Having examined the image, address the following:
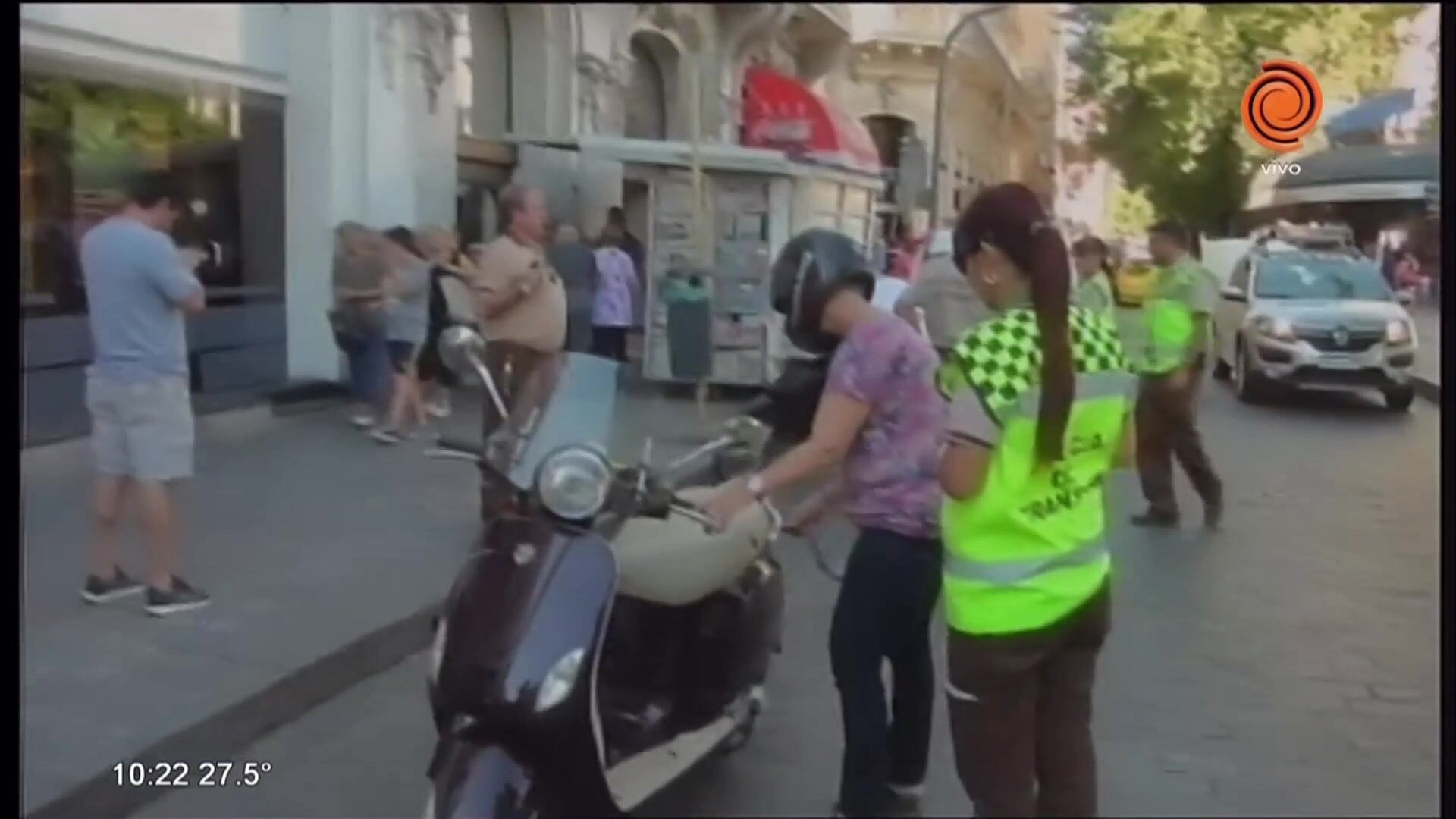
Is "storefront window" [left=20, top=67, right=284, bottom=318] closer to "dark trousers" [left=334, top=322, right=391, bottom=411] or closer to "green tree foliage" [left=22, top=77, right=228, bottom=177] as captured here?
"green tree foliage" [left=22, top=77, right=228, bottom=177]

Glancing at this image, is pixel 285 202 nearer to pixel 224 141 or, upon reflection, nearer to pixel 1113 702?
pixel 224 141

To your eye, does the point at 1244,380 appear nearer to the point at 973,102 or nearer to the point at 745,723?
the point at 973,102

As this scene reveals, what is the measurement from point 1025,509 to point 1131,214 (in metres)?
0.57

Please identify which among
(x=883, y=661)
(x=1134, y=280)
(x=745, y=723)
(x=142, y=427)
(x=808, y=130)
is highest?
(x=808, y=130)

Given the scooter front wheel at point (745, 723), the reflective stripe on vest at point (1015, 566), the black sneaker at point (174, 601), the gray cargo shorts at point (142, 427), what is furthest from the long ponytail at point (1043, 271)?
the black sneaker at point (174, 601)

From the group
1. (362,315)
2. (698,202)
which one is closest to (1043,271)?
(698,202)

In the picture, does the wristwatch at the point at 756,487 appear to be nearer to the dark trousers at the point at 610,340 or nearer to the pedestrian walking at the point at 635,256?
the dark trousers at the point at 610,340

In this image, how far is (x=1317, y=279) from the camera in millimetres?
3330

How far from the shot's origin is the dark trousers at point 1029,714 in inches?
126

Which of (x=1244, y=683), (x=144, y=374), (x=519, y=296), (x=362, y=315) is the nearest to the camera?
(x=1244, y=683)

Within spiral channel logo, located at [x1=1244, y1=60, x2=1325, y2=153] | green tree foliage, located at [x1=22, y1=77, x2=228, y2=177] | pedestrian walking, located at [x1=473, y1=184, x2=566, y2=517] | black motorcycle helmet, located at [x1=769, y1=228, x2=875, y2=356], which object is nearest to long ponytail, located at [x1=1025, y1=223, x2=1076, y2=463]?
spiral channel logo, located at [x1=1244, y1=60, x2=1325, y2=153]

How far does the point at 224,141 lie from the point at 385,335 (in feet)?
4.99

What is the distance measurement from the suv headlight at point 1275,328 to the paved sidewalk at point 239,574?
1.21 m

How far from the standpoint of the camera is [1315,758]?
4336 mm
